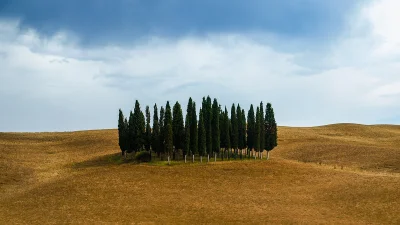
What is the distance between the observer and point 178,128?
84.2 m

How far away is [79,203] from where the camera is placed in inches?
2131

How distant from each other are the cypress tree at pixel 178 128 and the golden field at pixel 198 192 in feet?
24.9

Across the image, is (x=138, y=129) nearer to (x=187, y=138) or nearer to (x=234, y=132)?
(x=187, y=138)

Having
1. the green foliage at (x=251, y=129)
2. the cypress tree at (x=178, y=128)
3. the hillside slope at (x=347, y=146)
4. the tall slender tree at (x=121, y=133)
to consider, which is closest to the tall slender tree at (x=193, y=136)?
the cypress tree at (x=178, y=128)

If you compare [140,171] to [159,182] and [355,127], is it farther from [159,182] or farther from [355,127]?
[355,127]

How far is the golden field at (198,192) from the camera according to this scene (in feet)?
154

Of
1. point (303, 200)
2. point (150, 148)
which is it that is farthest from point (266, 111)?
point (303, 200)

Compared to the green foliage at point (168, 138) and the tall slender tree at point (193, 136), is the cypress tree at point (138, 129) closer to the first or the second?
the green foliage at point (168, 138)

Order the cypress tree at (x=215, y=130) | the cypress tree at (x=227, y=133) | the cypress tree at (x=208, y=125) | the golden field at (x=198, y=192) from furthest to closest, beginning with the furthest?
the cypress tree at (x=227, y=133) → the cypress tree at (x=215, y=130) → the cypress tree at (x=208, y=125) → the golden field at (x=198, y=192)

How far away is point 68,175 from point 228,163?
2938cm

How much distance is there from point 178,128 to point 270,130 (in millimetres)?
21697

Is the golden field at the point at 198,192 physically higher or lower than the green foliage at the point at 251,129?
lower

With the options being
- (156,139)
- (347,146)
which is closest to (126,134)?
(156,139)

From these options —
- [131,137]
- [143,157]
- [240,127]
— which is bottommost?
[143,157]
